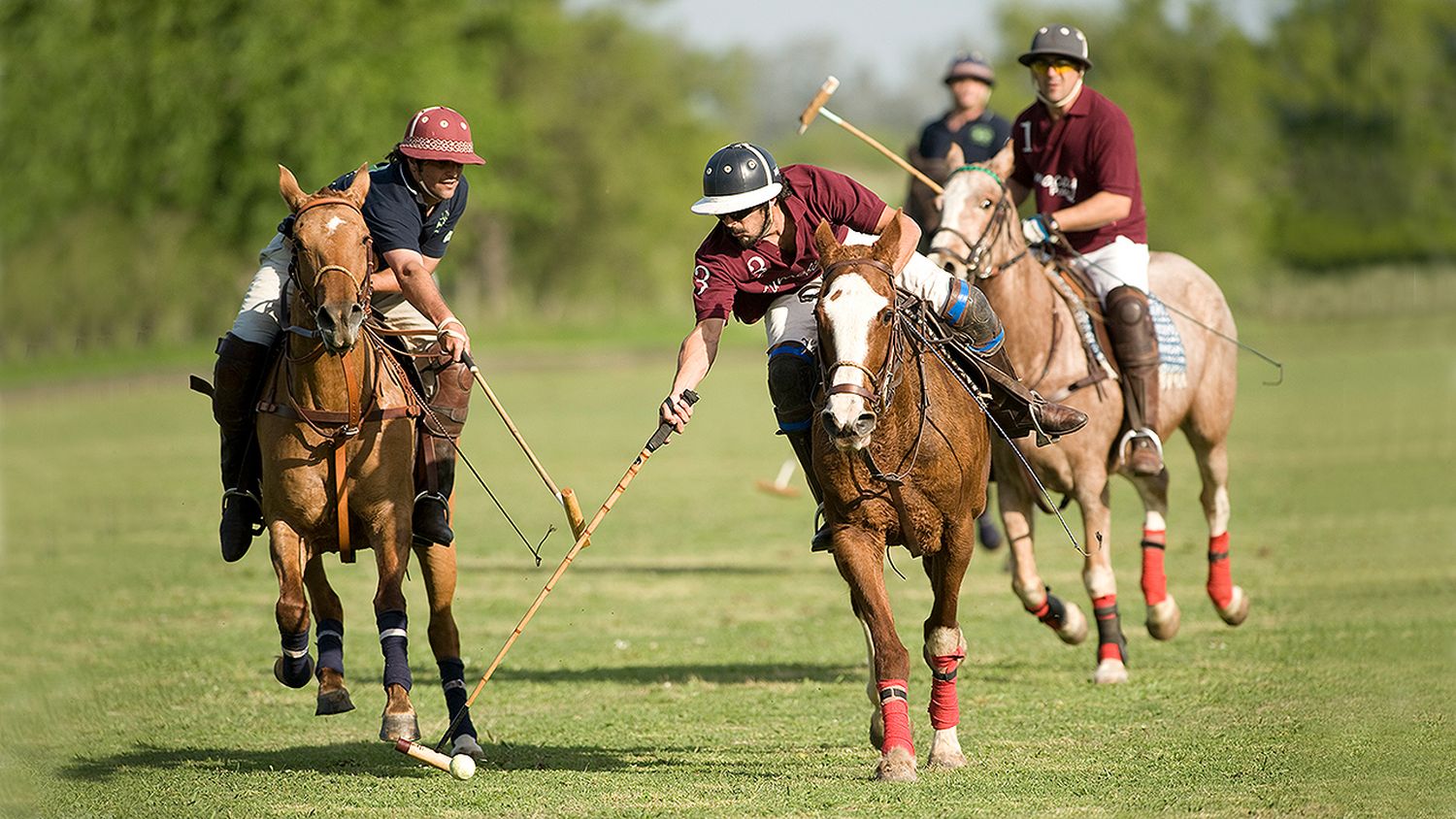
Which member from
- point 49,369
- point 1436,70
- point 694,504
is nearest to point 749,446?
point 694,504

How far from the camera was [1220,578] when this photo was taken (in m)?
11.0

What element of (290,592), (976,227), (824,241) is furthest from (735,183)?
(290,592)

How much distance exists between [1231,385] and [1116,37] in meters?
79.9

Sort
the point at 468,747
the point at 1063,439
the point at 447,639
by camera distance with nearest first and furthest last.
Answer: the point at 468,747
the point at 447,639
the point at 1063,439

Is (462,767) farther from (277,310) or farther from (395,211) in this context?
(395,211)

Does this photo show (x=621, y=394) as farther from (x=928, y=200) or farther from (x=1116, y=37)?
(x=1116, y=37)

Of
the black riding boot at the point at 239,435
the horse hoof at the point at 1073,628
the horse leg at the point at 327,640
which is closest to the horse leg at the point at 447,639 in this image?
the horse leg at the point at 327,640

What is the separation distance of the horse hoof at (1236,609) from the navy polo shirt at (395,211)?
5346 millimetres

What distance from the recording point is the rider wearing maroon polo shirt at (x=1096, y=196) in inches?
403

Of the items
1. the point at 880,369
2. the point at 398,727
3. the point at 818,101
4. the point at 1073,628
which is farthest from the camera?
the point at 818,101

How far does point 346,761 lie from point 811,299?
283 centimetres

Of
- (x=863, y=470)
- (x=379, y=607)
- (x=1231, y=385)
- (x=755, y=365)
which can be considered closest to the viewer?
(x=863, y=470)

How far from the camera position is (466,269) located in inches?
2923

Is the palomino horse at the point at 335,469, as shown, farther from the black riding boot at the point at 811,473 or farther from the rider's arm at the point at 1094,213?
the rider's arm at the point at 1094,213
